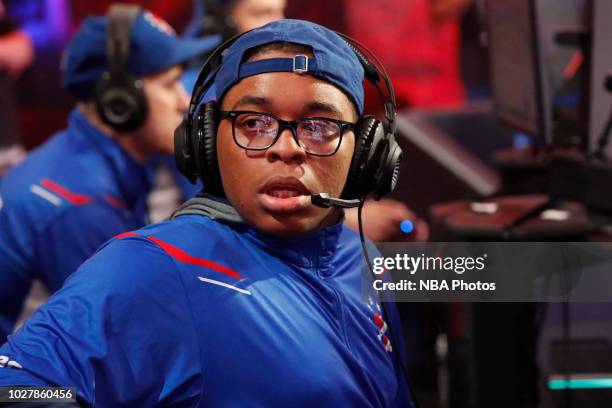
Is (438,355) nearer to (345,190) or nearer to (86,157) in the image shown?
(86,157)

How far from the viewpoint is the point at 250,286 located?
4.21ft

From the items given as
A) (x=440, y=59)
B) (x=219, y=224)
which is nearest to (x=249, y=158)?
(x=219, y=224)

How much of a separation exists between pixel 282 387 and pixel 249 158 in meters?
0.32

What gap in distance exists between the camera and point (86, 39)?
2.56m

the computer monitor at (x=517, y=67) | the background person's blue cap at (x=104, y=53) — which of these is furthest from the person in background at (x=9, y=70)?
the computer monitor at (x=517, y=67)

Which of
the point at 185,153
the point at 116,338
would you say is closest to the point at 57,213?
the point at 185,153

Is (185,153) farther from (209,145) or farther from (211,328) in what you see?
(211,328)

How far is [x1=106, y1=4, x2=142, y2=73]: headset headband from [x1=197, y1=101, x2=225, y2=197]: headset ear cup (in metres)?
1.16

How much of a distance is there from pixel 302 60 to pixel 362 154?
175 mm

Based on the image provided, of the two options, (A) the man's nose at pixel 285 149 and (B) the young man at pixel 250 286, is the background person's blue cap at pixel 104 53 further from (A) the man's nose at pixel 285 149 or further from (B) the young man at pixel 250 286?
(A) the man's nose at pixel 285 149

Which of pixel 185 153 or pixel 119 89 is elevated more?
pixel 119 89

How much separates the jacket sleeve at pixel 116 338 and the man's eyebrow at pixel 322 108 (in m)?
0.29

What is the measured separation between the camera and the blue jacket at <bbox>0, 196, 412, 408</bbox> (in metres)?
1.09

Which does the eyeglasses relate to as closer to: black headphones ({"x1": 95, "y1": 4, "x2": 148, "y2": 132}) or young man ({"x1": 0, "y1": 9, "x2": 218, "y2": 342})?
young man ({"x1": 0, "y1": 9, "x2": 218, "y2": 342})
